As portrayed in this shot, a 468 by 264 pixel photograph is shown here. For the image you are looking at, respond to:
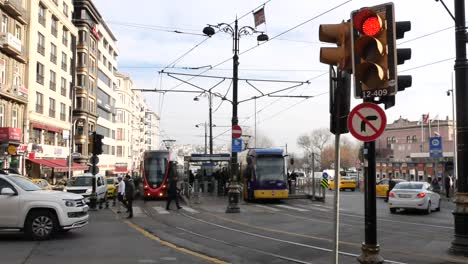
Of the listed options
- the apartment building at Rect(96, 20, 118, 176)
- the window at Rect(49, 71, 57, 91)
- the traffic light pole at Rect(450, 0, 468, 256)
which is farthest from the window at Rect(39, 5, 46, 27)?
the traffic light pole at Rect(450, 0, 468, 256)

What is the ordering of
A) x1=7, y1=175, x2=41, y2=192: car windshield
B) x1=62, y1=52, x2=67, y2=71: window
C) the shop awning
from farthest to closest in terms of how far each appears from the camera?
x1=62, y1=52, x2=67, y2=71: window
the shop awning
x1=7, y1=175, x2=41, y2=192: car windshield

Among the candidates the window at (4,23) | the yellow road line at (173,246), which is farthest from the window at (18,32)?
the yellow road line at (173,246)

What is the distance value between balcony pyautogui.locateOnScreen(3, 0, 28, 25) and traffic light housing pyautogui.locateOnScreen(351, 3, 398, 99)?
38.1 metres

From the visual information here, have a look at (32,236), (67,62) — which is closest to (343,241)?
(32,236)

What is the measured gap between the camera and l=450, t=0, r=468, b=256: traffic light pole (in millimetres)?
10812

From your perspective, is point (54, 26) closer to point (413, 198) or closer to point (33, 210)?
point (413, 198)

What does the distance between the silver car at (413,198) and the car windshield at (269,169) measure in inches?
297

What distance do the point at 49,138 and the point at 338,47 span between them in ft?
169

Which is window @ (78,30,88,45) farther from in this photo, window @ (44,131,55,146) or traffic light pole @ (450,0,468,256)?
traffic light pole @ (450,0,468,256)

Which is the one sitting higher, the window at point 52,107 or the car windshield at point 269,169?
the window at point 52,107

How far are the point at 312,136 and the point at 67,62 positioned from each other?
86018mm

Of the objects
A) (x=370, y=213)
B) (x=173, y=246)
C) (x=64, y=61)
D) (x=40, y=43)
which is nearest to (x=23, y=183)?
(x=173, y=246)

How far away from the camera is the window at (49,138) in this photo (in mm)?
52675

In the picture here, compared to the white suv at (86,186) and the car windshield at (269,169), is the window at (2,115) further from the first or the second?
the car windshield at (269,169)
